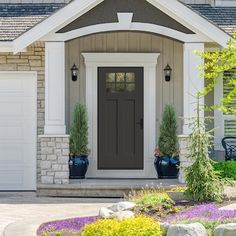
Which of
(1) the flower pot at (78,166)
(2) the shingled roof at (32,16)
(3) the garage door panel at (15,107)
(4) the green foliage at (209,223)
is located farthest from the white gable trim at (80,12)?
(4) the green foliage at (209,223)

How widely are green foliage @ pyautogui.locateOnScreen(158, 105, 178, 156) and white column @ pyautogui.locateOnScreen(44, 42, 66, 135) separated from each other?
2.32 m

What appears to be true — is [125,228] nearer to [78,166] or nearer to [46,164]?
[46,164]

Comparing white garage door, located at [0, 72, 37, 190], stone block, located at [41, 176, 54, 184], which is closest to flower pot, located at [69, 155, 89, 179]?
stone block, located at [41, 176, 54, 184]

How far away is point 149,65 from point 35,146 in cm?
318

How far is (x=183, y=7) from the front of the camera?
535 inches

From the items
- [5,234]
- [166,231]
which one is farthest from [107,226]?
[5,234]

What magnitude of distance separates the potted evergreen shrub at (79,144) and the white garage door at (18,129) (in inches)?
41.2

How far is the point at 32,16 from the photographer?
15.6 metres

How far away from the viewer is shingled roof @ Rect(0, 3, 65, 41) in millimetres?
14852

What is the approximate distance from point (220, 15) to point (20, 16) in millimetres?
4746

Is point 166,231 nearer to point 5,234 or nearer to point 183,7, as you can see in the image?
point 5,234

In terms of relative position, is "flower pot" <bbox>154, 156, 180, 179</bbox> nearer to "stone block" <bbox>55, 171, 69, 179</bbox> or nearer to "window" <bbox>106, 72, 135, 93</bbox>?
"window" <bbox>106, 72, 135, 93</bbox>

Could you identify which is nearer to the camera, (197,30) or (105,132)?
(197,30)

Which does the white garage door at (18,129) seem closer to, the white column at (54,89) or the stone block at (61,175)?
the white column at (54,89)
